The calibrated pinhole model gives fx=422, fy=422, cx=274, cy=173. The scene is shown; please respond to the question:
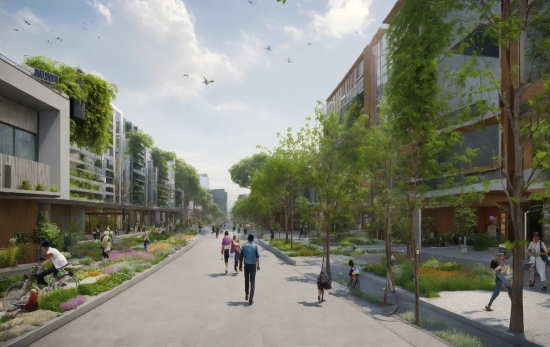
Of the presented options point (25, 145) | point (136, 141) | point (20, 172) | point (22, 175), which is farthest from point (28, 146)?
point (136, 141)

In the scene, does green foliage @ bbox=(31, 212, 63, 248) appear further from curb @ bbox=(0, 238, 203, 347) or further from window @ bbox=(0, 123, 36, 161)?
curb @ bbox=(0, 238, 203, 347)

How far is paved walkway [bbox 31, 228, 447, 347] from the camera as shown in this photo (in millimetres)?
8570

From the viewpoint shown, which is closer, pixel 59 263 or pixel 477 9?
pixel 477 9

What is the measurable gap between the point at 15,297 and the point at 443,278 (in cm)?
1404

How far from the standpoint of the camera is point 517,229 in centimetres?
913

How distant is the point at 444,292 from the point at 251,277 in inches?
261

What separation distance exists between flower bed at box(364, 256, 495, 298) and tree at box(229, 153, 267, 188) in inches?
2908

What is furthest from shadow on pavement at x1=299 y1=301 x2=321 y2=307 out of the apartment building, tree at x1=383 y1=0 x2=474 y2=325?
the apartment building

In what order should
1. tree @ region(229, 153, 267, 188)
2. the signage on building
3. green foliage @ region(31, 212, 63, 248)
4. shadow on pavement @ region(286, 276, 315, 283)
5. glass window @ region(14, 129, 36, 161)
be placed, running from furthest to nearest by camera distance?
tree @ region(229, 153, 267, 188) < the signage on building < green foliage @ region(31, 212, 63, 248) < glass window @ region(14, 129, 36, 161) < shadow on pavement @ region(286, 276, 315, 283)

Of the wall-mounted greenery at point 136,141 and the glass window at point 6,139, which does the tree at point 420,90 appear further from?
the wall-mounted greenery at point 136,141

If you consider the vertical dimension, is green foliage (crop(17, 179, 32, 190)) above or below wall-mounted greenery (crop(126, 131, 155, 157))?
below

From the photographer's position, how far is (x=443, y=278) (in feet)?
49.7

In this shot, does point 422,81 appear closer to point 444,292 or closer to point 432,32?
point 432,32

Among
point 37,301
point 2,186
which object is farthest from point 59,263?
point 2,186
